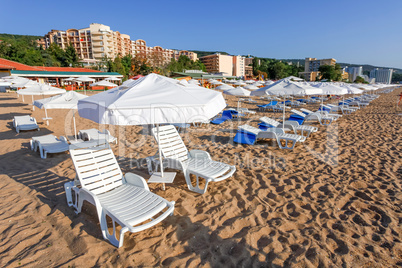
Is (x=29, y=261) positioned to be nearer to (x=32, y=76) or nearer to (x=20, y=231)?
(x=20, y=231)

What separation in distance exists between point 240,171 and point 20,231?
3598 mm

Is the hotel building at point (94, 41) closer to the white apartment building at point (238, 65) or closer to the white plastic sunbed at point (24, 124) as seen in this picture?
the white apartment building at point (238, 65)

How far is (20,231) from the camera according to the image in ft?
9.07

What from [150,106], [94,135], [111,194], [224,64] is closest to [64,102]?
[94,135]

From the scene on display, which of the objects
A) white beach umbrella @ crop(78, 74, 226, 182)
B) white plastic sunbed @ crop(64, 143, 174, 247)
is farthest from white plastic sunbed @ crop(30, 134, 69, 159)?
white beach umbrella @ crop(78, 74, 226, 182)

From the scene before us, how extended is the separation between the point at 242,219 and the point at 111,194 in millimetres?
1867

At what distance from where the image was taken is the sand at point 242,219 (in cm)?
238

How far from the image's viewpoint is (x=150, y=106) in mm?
2537

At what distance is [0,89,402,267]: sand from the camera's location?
93.9 inches

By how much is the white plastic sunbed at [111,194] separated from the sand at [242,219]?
260mm

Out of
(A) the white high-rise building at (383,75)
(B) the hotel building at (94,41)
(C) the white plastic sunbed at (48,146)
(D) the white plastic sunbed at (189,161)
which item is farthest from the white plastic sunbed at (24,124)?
(A) the white high-rise building at (383,75)

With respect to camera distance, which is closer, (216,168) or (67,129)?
(216,168)

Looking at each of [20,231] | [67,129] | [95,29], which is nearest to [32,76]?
[67,129]

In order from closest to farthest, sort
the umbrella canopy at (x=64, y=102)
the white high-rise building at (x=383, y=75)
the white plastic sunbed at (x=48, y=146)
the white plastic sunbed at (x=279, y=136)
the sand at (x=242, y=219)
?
the sand at (x=242, y=219), the white plastic sunbed at (x=48, y=146), the white plastic sunbed at (x=279, y=136), the umbrella canopy at (x=64, y=102), the white high-rise building at (x=383, y=75)
